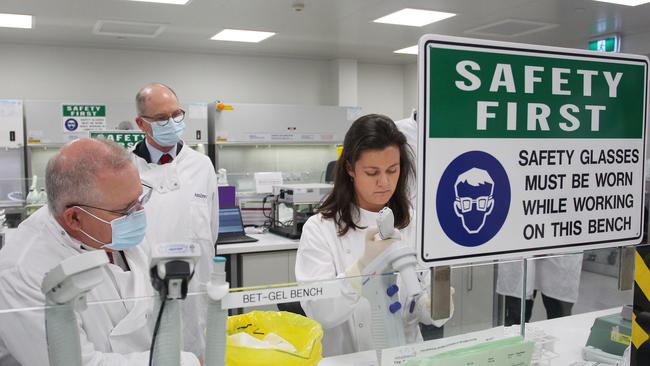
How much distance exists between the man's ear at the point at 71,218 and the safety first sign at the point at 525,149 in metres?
1.00

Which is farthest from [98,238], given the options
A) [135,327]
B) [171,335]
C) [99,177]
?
[171,335]

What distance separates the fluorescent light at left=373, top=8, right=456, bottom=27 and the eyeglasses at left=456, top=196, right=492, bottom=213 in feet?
15.9

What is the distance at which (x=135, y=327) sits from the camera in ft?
2.90

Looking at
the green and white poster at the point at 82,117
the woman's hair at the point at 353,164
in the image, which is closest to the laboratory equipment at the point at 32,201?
the green and white poster at the point at 82,117

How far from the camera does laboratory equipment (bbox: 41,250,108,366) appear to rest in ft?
2.29

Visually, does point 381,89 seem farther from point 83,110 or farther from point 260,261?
point 260,261

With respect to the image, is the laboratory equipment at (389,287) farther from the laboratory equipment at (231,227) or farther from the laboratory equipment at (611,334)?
the laboratory equipment at (231,227)

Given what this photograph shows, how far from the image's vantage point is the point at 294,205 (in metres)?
4.08

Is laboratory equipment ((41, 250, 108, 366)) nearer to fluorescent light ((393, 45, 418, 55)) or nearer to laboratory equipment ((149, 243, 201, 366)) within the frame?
laboratory equipment ((149, 243, 201, 366))

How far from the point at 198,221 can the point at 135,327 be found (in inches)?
72.7

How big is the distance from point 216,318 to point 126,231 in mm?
788

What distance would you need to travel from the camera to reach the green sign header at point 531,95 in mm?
869

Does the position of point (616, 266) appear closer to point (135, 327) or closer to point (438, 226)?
point (438, 226)

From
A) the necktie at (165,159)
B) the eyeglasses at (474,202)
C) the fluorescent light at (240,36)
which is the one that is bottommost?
the eyeglasses at (474,202)
